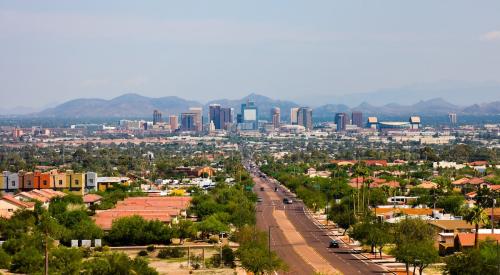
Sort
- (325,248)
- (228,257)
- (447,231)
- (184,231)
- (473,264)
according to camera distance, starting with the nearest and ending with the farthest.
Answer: (473,264) → (228,257) → (325,248) → (447,231) → (184,231)

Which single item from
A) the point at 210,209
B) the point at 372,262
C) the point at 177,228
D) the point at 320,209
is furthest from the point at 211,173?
the point at 372,262

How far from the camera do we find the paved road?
65.9 meters

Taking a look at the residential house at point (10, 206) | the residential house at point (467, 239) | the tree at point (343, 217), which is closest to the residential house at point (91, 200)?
the residential house at point (10, 206)

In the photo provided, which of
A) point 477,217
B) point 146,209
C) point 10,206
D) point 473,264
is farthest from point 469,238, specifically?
point 10,206

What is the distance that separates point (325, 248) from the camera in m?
79.3

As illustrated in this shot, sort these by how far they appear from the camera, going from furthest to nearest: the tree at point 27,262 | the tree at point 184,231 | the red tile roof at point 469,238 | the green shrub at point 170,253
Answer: the tree at point 184,231 → the green shrub at point 170,253 → the red tile roof at point 469,238 → the tree at point 27,262

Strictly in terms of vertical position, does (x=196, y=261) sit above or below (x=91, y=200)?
below

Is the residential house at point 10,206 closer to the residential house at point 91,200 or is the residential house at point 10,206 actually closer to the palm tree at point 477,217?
the residential house at point 91,200

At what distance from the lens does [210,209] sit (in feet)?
325

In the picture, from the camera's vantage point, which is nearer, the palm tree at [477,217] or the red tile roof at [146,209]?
the palm tree at [477,217]

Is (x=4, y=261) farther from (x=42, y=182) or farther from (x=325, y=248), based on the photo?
(x=42, y=182)

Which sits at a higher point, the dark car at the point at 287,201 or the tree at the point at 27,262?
the tree at the point at 27,262

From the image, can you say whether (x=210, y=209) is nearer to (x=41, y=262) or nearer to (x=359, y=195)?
(x=359, y=195)

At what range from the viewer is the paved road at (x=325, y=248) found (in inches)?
2594
